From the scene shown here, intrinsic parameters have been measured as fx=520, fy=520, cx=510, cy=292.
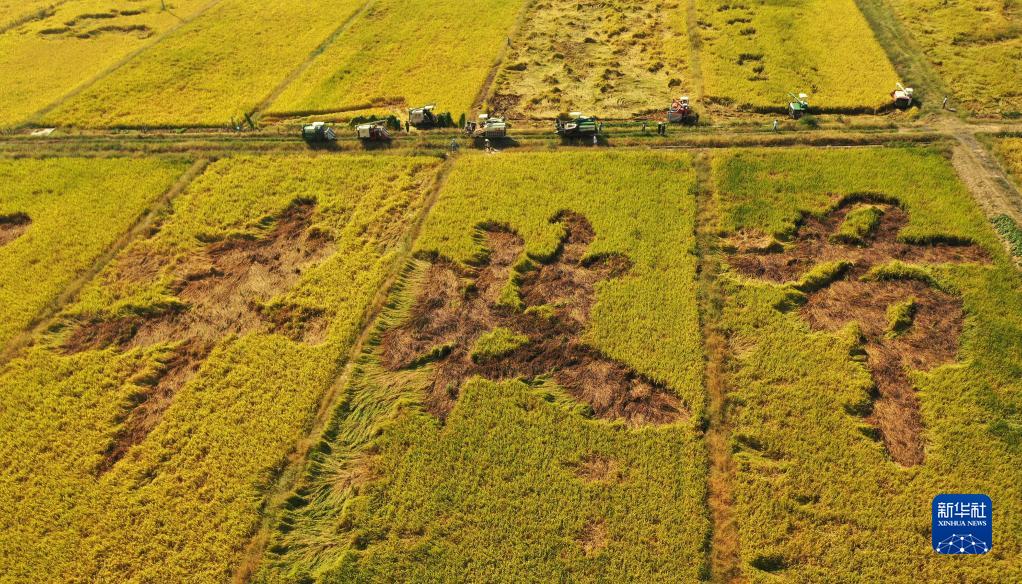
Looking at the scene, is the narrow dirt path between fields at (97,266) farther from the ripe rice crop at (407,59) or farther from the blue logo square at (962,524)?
the blue logo square at (962,524)

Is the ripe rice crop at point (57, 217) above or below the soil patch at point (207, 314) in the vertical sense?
above

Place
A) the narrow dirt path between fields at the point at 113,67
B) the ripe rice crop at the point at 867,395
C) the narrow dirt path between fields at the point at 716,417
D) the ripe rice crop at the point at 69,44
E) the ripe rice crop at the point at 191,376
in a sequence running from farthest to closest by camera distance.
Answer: the ripe rice crop at the point at 69,44
the narrow dirt path between fields at the point at 113,67
the ripe rice crop at the point at 191,376
the narrow dirt path between fields at the point at 716,417
the ripe rice crop at the point at 867,395

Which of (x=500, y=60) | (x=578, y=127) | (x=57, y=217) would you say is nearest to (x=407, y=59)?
(x=500, y=60)

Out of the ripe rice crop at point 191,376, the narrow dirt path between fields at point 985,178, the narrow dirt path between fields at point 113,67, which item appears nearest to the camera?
the ripe rice crop at point 191,376

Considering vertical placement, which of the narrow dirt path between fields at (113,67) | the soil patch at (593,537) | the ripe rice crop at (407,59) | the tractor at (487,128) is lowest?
A: the soil patch at (593,537)

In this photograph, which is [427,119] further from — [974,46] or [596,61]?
[974,46]

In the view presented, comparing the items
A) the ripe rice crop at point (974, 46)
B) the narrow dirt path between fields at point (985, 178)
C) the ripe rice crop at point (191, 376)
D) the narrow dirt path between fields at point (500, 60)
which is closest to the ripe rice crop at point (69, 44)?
the ripe rice crop at point (191, 376)

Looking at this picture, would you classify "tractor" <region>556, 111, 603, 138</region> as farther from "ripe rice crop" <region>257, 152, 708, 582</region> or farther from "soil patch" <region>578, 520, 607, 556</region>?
"soil patch" <region>578, 520, 607, 556</region>
